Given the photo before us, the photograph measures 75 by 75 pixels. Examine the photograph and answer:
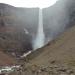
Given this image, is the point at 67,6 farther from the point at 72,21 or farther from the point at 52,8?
the point at 52,8

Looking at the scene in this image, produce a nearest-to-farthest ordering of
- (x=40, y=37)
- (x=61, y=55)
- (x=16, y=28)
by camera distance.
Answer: (x=61, y=55)
(x=40, y=37)
(x=16, y=28)

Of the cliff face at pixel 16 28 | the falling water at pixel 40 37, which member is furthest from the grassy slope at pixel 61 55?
the falling water at pixel 40 37

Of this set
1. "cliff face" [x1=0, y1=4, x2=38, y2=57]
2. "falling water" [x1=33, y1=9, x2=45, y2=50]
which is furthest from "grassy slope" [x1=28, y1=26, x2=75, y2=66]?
"falling water" [x1=33, y1=9, x2=45, y2=50]

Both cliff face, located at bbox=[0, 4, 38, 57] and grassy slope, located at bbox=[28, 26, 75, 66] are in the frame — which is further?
cliff face, located at bbox=[0, 4, 38, 57]

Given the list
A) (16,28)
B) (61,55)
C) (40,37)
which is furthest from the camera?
(16,28)

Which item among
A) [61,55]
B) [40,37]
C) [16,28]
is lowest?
[61,55]

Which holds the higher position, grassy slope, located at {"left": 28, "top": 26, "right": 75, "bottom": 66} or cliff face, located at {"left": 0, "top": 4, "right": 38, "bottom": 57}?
cliff face, located at {"left": 0, "top": 4, "right": 38, "bottom": 57}

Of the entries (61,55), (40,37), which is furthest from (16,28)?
(61,55)

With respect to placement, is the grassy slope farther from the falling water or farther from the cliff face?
the falling water

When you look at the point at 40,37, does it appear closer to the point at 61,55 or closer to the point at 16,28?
the point at 16,28

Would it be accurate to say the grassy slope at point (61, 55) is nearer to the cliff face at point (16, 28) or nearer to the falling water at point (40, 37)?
the cliff face at point (16, 28)

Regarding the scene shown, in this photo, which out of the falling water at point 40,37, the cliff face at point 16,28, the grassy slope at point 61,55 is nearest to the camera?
the grassy slope at point 61,55

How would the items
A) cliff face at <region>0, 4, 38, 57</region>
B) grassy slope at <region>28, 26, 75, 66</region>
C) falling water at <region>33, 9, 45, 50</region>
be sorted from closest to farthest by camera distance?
grassy slope at <region>28, 26, 75, 66</region> < cliff face at <region>0, 4, 38, 57</region> < falling water at <region>33, 9, 45, 50</region>

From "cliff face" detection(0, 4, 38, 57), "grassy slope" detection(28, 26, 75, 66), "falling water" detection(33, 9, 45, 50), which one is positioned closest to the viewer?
"grassy slope" detection(28, 26, 75, 66)
